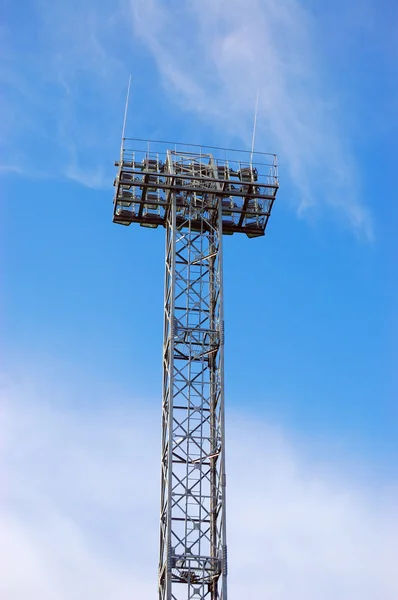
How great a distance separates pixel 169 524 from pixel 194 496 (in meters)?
1.67

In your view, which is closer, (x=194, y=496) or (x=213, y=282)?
(x=194, y=496)

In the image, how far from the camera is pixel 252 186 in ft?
148

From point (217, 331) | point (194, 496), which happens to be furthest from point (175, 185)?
point (194, 496)

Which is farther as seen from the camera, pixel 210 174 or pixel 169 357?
pixel 210 174

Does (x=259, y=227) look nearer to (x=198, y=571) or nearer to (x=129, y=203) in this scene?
(x=129, y=203)

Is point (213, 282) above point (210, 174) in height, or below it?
below

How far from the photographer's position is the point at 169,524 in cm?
3875

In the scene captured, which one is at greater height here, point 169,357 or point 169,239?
point 169,239

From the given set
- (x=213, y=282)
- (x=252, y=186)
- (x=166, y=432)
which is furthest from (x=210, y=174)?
(x=166, y=432)

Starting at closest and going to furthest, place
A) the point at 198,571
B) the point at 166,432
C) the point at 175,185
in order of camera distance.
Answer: the point at 198,571 < the point at 166,432 < the point at 175,185

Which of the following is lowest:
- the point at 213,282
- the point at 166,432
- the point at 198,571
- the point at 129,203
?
the point at 198,571

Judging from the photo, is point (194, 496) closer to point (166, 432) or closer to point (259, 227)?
point (166, 432)

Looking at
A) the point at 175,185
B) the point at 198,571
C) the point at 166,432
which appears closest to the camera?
the point at 198,571

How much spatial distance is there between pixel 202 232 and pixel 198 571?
14574mm
